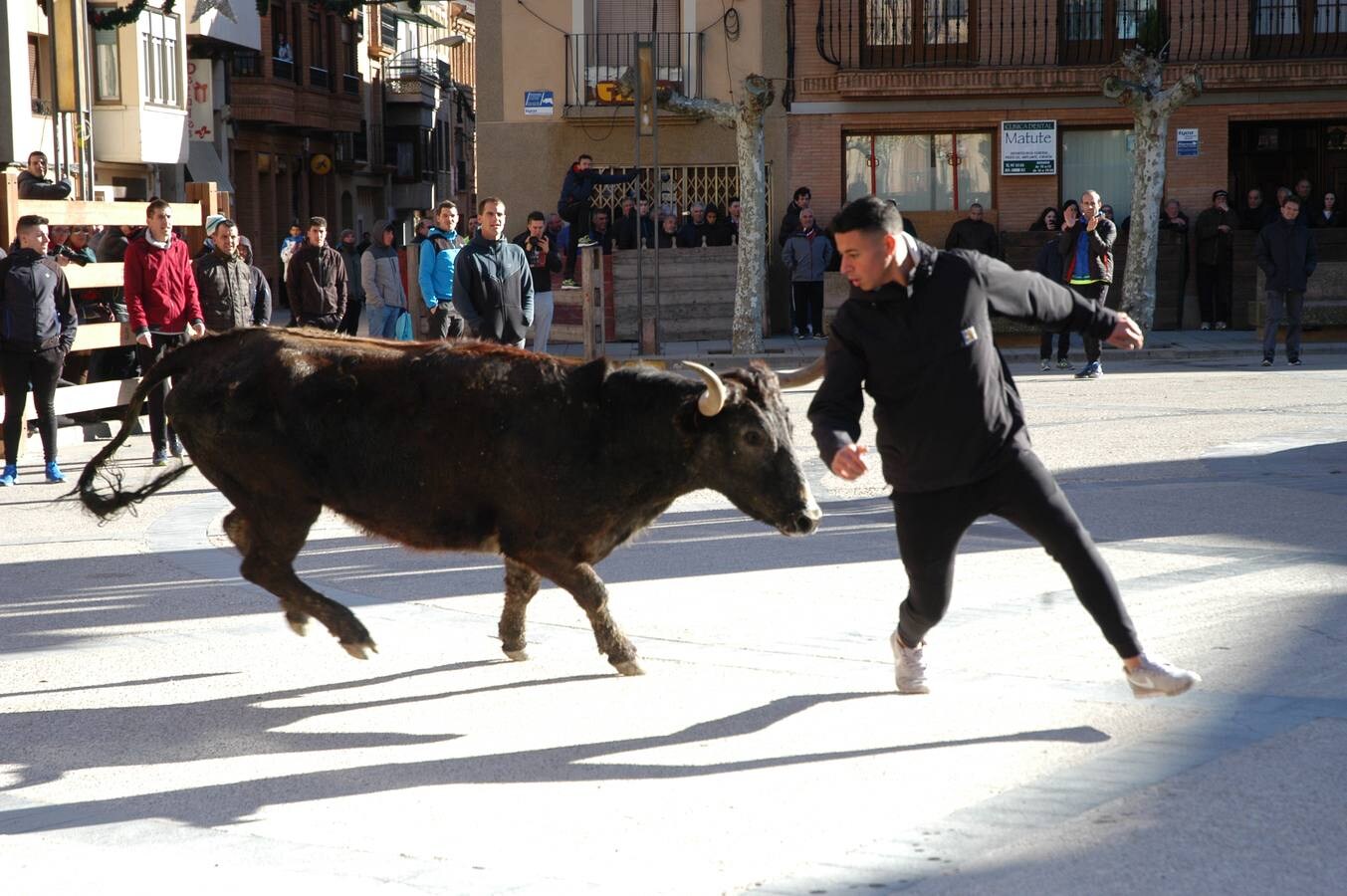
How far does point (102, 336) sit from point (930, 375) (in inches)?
429

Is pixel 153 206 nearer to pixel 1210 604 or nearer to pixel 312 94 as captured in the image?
pixel 1210 604

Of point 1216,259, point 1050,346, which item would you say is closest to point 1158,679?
point 1050,346

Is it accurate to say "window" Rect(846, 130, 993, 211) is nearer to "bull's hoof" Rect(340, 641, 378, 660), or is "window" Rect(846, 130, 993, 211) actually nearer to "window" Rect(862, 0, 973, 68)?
"window" Rect(862, 0, 973, 68)

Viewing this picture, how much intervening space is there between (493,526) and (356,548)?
10.5 feet

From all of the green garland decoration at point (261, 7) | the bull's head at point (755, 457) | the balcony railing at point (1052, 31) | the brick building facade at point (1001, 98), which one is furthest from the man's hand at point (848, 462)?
the balcony railing at point (1052, 31)

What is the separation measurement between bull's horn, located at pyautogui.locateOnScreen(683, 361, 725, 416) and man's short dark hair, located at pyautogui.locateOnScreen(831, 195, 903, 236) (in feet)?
2.82

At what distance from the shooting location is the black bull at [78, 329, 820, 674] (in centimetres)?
656

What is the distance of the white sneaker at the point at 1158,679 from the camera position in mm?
5707

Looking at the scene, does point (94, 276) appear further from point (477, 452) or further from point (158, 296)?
point (477, 452)

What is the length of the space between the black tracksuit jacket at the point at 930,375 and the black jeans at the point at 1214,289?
21.1 metres

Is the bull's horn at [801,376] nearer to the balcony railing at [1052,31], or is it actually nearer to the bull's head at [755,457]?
the bull's head at [755,457]

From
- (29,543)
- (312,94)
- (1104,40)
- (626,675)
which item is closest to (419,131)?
(312,94)

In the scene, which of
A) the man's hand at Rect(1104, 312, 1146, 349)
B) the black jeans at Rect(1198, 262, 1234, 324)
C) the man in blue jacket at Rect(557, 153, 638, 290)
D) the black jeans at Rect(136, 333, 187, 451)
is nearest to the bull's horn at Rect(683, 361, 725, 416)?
the man's hand at Rect(1104, 312, 1146, 349)

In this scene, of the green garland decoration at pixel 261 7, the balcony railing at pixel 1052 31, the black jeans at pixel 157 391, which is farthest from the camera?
the balcony railing at pixel 1052 31
